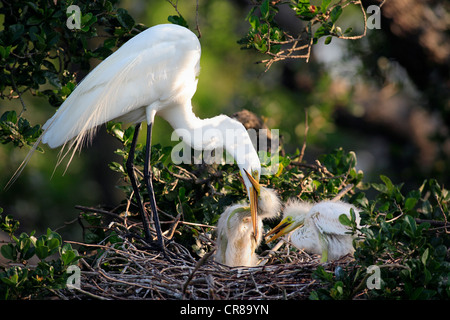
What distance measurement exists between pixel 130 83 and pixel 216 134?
0.54m

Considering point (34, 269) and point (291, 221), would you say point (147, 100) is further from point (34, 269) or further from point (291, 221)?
point (34, 269)

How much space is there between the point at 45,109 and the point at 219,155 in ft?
12.8

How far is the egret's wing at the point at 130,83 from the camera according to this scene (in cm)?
297

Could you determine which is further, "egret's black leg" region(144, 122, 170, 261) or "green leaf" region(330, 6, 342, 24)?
"egret's black leg" region(144, 122, 170, 261)

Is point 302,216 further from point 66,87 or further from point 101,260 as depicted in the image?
point 66,87

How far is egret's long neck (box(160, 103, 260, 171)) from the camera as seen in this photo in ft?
10.2

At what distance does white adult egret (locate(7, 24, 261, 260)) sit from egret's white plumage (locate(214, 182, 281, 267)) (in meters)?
0.07

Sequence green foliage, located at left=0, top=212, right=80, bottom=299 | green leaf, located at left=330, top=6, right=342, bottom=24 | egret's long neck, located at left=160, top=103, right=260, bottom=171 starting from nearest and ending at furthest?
green foliage, located at left=0, top=212, right=80, bottom=299 → green leaf, located at left=330, top=6, right=342, bottom=24 → egret's long neck, located at left=160, top=103, right=260, bottom=171

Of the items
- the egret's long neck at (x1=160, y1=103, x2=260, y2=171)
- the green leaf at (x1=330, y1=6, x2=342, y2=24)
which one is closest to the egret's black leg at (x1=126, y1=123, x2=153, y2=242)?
the egret's long neck at (x1=160, y1=103, x2=260, y2=171)

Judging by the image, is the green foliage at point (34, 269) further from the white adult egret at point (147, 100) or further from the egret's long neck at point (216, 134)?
the egret's long neck at point (216, 134)

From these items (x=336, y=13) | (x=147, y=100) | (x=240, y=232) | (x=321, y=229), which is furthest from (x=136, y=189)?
(x=336, y=13)

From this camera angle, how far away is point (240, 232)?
117 inches

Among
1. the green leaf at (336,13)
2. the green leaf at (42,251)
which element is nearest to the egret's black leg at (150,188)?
the green leaf at (42,251)

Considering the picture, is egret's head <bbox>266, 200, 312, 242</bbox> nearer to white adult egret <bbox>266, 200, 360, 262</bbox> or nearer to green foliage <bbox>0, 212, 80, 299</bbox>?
white adult egret <bbox>266, 200, 360, 262</bbox>
